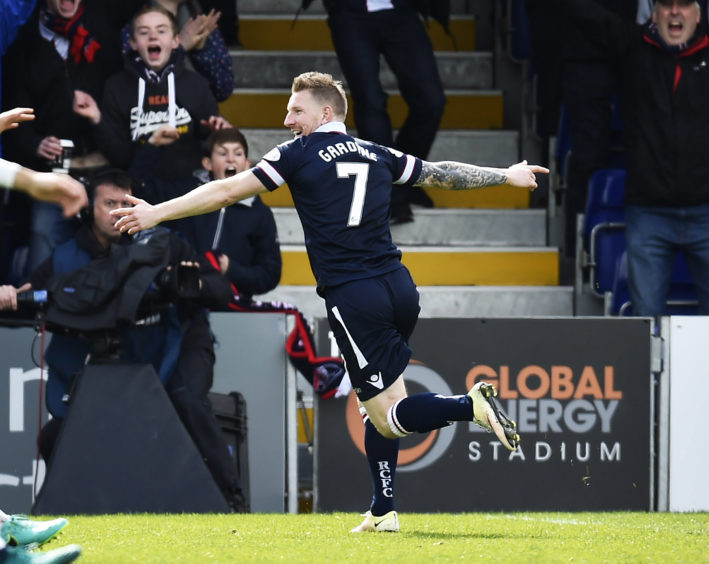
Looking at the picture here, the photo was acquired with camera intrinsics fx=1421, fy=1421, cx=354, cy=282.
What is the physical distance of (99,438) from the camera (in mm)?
7191

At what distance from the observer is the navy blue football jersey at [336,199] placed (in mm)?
5859

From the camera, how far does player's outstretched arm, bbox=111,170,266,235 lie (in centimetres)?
550

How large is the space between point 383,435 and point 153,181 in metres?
3.31

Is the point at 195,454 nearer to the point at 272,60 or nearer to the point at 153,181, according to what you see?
the point at 153,181

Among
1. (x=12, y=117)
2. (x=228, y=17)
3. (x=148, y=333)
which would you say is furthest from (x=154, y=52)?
(x=12, y=117)

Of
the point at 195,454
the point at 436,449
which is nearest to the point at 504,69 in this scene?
the point at 436,449

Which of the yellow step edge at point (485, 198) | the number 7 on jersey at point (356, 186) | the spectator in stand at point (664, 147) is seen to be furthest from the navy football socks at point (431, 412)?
the yellow step edge at point (485, 198)

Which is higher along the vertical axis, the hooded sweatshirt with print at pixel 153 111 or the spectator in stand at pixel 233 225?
the hooded sweatshirt with print at pixel 153 111

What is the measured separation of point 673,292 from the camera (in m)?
9.73

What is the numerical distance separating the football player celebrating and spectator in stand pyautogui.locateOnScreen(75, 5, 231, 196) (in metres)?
3.05

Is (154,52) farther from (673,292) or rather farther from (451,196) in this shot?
(673,292)

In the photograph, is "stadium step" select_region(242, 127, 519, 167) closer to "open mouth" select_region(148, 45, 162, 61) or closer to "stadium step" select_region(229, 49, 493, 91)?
"stadium step" select_region(229, 49, 493, 91)

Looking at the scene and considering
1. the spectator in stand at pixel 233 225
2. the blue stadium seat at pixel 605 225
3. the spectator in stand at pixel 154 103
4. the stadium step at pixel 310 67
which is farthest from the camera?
the stadium step at pixel 310 67

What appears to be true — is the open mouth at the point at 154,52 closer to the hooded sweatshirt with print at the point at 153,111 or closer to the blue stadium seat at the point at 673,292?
the hooded sweatshirt with print at the point at 153,111
